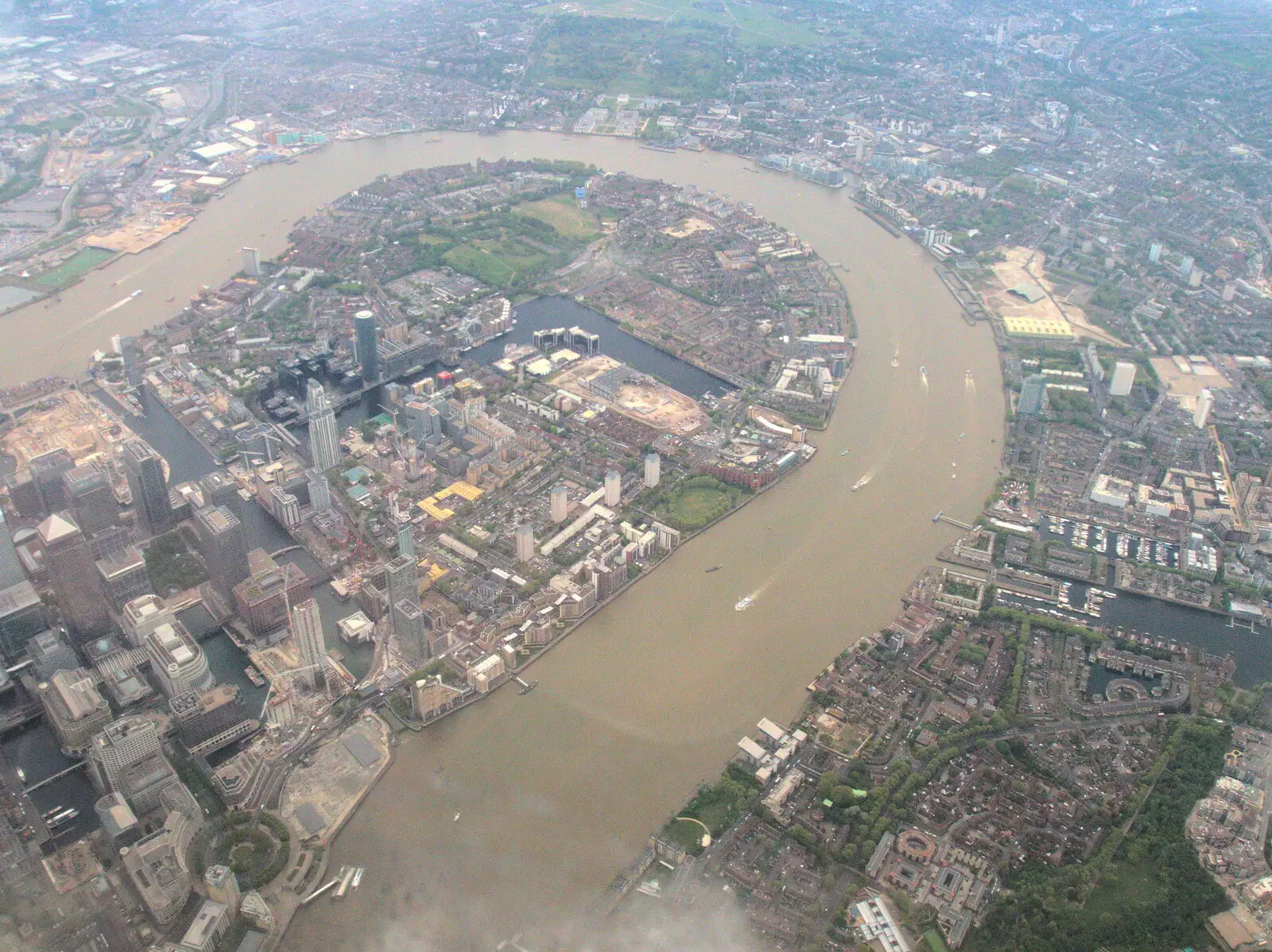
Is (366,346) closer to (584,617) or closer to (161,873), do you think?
(584,617)

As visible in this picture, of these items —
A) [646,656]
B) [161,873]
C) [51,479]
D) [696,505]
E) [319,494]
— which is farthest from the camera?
[696,505]

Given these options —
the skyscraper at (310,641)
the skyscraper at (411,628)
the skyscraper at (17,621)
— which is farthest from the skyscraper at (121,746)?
the skyscraper at (411,628)

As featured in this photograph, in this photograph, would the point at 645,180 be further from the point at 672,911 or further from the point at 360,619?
the point at 672,911

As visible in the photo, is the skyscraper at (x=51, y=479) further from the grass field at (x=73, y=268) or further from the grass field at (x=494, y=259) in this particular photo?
the grass field at (x=494, y=259)

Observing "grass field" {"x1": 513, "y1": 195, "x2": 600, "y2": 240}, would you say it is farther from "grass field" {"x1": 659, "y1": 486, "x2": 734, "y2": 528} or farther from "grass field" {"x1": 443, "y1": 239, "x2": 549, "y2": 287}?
"grass field" {"x1": 659, "y1": 486, "x2": 734, "y2": 528}

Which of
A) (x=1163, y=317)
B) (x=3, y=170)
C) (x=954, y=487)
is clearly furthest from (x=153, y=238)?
(x=1163, y=317)

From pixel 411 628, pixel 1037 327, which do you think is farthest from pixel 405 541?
pixel 1037 327
